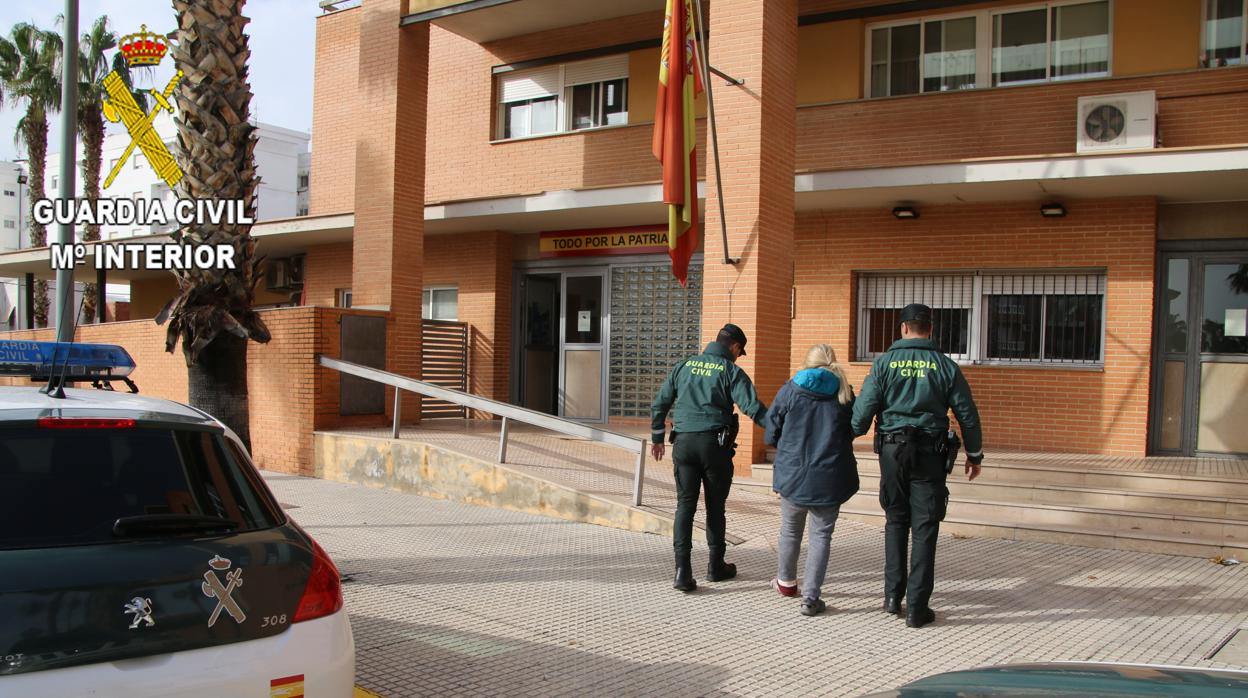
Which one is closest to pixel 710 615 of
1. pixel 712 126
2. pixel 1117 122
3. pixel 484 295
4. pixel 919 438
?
pixel 919 438

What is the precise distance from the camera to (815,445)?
6.00 meters

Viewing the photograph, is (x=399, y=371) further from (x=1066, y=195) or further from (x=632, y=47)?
(x=1066, y=195)

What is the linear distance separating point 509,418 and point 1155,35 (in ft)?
27.2

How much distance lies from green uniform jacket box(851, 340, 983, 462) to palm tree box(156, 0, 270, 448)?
3.91 m

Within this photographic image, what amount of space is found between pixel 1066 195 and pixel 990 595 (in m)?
5.99

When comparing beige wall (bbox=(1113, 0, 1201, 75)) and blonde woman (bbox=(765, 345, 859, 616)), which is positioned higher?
beige wall (bbox=(1113, 0, 1201, 75))

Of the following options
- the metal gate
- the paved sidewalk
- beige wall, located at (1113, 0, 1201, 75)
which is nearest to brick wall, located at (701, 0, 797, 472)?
the paved sidewalk

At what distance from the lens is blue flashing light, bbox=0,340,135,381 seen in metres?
6.03

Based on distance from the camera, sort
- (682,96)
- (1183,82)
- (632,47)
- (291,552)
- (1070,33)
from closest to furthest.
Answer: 1. (291,552)
2. (682,96)
3. (1183,82)
4. (1070,33)
5. (632,47)

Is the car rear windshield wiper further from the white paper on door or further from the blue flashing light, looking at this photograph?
the white paper on door

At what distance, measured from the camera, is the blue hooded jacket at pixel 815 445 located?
593cm

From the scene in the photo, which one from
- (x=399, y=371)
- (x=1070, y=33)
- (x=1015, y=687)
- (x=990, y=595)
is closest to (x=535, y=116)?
(x=399, y=371)

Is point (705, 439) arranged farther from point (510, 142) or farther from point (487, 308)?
point (510, 142)

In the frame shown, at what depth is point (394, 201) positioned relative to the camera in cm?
1317
